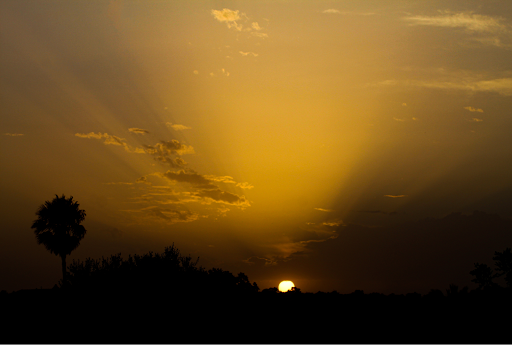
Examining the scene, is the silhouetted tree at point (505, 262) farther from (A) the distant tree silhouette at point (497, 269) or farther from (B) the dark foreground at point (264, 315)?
(B) the dark foreground at point (264, 315)

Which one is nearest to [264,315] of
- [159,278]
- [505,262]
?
[159,278]

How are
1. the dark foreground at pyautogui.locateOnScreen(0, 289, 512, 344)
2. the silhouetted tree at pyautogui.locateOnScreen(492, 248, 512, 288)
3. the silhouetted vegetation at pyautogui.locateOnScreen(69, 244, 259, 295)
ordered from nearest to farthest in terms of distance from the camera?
the dark foreground at pyautogui.locateOnScreen(0, 289, 512, 344) → the silhouetted vegetation at pyautogui.locateOnScreen(69, 244, 259, 295) → the silhouetted tree at pyautogui.locateOnScreen(492, 248, 512, 288)

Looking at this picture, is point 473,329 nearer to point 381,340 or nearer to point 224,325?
point 381,340

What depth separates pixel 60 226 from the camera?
169ft

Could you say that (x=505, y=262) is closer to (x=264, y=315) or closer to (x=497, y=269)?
(x=497, y=269)

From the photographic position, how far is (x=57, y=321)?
1939 centimetres

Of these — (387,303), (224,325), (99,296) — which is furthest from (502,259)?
(99,296)

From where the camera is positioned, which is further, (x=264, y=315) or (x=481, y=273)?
(x=481, y=273)

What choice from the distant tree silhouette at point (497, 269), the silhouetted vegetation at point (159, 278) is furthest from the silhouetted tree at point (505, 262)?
the silhouetted vegetation at point (159, 278)

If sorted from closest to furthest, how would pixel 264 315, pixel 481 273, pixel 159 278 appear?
pixel 264 315 → pixel 159 278 → pixel 481 273

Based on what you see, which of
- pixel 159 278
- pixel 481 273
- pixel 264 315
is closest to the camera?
pixel 264 315

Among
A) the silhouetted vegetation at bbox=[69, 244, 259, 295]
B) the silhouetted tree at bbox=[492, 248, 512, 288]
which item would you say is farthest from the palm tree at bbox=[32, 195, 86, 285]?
the silhouetted tree at bbox=[492, 248, 512, 288]

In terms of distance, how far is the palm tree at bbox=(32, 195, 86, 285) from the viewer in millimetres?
49969

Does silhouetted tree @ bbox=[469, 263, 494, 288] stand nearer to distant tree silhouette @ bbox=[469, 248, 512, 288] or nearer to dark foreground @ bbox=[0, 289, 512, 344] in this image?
distant tree silhouette @ bbox=[469, 248, 512, 288]
